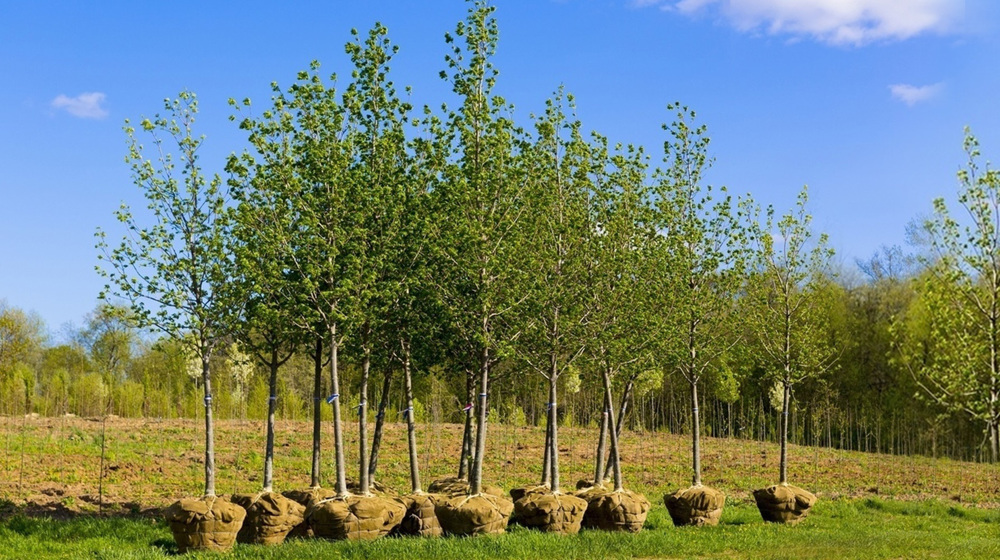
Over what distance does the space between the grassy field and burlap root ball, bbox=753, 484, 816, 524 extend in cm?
52

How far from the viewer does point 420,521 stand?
15133 millimetres

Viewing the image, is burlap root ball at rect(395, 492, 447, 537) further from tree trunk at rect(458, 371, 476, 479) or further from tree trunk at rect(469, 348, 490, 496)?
tree trunk at rect(458, 371, 476, 479)

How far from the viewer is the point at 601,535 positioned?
15.2m

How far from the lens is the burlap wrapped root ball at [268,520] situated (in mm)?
14594

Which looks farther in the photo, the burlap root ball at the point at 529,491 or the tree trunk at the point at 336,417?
the burlap root ball at the point at 529,491

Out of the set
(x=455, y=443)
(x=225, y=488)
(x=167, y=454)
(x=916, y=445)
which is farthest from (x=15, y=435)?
(x=916, y=445)

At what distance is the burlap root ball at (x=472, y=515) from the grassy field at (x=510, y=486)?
1.97ft

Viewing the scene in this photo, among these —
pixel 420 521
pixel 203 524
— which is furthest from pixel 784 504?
pixel 203 524

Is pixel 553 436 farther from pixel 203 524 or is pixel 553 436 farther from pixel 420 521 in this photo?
pixel 203 524

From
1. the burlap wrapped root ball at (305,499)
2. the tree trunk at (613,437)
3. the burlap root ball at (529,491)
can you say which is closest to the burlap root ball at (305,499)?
the burlap wrapped root ball at (305,499)

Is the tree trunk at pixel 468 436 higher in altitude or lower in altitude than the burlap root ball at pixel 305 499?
higher

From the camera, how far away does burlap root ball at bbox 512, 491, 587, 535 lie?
1562 centimetres

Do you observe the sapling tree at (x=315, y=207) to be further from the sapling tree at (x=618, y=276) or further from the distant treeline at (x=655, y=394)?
the distant treeline at (x=655, y=394)

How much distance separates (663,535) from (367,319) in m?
5.75
